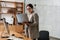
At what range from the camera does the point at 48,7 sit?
6680mm

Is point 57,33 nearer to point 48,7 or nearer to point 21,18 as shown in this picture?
point 48,7

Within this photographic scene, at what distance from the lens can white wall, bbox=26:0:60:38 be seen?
6.43 m

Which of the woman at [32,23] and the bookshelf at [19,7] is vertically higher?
the bookshelf at [19,7]

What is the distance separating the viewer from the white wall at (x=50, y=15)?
21.1ft

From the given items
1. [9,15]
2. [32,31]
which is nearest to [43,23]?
[9,15]

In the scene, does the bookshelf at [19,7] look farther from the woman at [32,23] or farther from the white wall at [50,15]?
the woman at [32,23]

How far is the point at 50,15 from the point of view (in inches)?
263

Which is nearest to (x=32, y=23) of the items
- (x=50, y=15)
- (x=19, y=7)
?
(x=50, y=15)

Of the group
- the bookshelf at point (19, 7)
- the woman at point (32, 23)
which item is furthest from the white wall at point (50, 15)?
the woman at point (32, 23)

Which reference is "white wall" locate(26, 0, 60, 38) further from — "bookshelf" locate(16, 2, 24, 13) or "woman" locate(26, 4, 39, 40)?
"woman" locate(26, 4, 39, 40)

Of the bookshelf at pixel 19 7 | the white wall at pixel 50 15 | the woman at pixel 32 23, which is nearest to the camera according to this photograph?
the woman at pixel 32 23

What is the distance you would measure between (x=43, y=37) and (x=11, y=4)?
150 inches

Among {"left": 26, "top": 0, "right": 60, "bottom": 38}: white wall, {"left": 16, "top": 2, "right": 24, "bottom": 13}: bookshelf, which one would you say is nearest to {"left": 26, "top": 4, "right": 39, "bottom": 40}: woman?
{"left": 26, "top": 0, "right": 60, "bottom": 38}: white wall

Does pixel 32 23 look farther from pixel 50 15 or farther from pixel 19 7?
pixel 19 7
